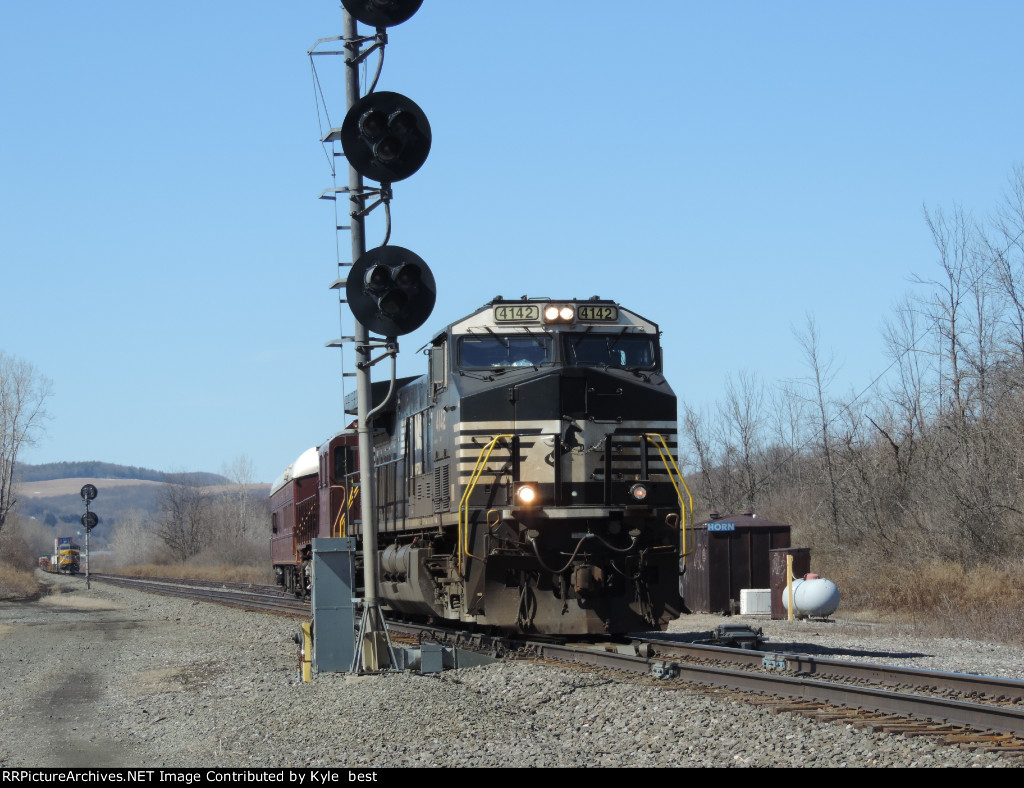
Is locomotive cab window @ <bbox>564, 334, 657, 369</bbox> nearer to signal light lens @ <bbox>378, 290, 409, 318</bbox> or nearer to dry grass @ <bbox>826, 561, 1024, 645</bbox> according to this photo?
signal light lens @ <bbox>378, 290, 409, 318</bbox>

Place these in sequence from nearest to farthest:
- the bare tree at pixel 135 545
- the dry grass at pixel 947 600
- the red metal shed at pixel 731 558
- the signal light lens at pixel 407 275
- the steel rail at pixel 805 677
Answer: the steel rail at pixel 805 677 → the signal light lens at pixel 407 275 → the dry grass at pixel 947 600 → the red metal shed at pixel 731 558 → the bare tree at pixel 135 545

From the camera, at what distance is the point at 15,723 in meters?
10.2

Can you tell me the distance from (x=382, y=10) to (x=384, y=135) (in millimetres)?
1168

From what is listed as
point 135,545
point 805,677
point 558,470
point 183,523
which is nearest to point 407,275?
point 558,470

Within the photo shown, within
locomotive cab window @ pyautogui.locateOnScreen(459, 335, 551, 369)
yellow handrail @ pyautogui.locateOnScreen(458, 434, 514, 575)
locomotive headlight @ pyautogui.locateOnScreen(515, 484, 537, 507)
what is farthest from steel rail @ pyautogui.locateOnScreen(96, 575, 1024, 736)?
locomotive cab window @ pyautogui.locateOnScreen(459, 335, 551, 369)

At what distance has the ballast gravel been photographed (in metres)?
7.30

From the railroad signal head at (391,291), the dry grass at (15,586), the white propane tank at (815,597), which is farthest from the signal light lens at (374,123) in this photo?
the dry grass at (15,586)

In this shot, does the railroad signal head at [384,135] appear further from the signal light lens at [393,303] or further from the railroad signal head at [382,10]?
the signal light lens at [393,303]

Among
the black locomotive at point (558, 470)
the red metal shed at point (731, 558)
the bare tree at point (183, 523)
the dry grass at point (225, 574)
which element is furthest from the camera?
the bare tree at point (183, 523)

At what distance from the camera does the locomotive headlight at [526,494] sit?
42.8 feet

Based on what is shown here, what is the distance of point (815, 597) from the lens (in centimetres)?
2050

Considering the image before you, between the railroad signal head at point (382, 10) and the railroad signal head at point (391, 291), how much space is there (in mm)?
2188
